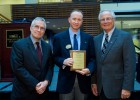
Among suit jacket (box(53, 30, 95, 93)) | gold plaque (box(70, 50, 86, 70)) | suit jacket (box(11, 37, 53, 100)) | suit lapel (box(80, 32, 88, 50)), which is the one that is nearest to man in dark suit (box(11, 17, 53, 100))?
suit jacket (box(11, 37, 53, 100))

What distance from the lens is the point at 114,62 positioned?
3229mm

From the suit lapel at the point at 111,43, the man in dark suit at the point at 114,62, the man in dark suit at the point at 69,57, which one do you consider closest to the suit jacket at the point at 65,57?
the man in dark suit at the point at 69,57

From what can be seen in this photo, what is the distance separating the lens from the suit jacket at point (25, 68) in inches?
121

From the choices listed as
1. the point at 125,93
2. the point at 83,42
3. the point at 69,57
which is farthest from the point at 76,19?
the point at 125,93

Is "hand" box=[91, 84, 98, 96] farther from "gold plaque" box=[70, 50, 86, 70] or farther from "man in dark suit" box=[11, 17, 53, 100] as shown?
"man in dark suit" box=[11, 17, 53, 100]

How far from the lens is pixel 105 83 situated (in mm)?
3295

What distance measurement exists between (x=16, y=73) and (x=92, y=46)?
1.00 metres

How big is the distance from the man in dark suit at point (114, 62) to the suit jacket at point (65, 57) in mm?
117

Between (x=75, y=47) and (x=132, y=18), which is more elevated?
(x=132, y=18)

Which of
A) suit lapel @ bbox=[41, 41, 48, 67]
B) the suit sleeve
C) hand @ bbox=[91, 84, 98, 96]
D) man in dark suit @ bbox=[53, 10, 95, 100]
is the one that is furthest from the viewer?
hand @ bbox=[91, 84, 98, 96]

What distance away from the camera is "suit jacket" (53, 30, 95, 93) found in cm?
334

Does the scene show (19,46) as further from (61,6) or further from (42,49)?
(61,6)

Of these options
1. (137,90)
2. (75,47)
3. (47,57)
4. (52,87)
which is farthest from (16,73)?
(137,90)

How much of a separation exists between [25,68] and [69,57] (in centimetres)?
56
